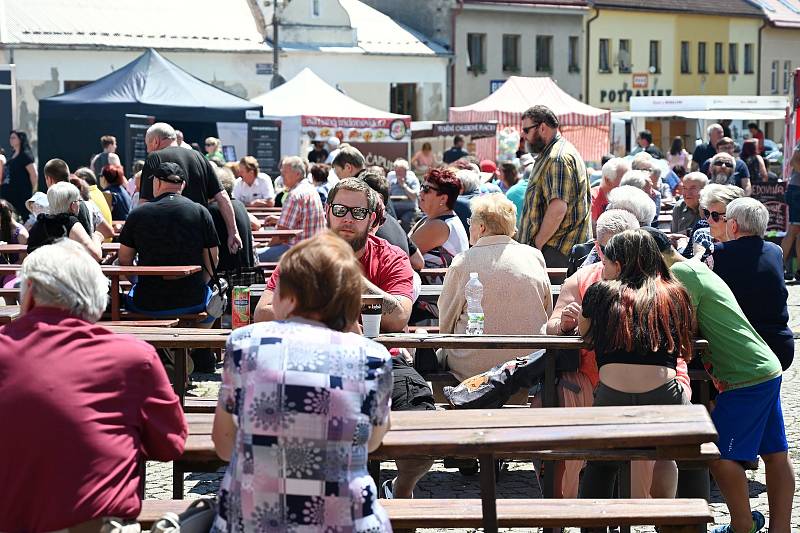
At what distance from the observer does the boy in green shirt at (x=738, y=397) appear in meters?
5.38

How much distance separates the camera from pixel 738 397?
550 cm

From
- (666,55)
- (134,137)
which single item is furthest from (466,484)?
(666,55)

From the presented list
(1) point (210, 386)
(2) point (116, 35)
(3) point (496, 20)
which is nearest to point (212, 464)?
(1) point (210, 386)

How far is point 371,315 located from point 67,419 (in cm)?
218

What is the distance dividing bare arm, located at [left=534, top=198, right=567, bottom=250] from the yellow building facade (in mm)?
42533

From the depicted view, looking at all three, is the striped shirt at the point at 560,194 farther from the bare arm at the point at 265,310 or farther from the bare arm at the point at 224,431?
the bare arm at the point at 224,431

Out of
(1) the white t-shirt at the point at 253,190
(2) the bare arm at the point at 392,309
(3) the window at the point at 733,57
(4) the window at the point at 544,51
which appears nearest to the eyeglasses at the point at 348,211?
(2) the bare arm at the point at 392,309

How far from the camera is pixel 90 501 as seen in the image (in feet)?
11.3

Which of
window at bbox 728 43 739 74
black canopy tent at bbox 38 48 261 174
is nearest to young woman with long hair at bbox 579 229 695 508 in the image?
black canopy tent at bbox 38 48 261 174

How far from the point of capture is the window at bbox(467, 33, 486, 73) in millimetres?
46562

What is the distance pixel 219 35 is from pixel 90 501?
36.0 metres

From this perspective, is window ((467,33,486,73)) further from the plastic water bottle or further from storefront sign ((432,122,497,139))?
the plastic water bottle

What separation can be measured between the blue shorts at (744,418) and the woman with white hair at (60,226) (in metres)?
4.61

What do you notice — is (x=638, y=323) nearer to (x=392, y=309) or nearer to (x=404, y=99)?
(x=392, y=309)
